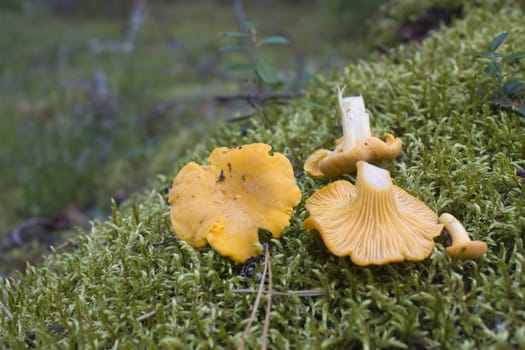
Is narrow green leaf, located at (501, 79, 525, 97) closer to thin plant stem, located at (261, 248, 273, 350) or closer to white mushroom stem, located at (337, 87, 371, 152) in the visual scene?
white mushroom stem, located at (337, 87, 371, 152)

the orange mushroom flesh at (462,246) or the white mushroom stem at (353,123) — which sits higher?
the white mushroom stem at (353,123)

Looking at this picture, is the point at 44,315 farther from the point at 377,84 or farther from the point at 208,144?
the point at 377,84

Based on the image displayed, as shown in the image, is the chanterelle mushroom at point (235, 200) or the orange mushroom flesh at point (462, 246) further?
the chanterelle mushroom at point (235, 200)

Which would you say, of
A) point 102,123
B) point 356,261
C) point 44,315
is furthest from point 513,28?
point 102,123

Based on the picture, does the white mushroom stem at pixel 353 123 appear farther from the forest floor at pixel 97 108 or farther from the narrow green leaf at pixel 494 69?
the forest floor at pixel 97 108

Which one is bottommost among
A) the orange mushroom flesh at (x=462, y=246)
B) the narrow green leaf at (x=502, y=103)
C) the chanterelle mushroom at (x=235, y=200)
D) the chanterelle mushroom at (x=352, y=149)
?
the orange mushroom flesh at (x=462, y=246)

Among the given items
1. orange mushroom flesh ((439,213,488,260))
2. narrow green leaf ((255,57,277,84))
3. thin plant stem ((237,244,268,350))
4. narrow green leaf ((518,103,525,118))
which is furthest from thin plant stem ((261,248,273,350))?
narrow green leaf ((518,103,525,118))

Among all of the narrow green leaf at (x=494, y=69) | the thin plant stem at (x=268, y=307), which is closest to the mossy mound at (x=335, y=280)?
the thin plant stem at (x=268, y=307)
